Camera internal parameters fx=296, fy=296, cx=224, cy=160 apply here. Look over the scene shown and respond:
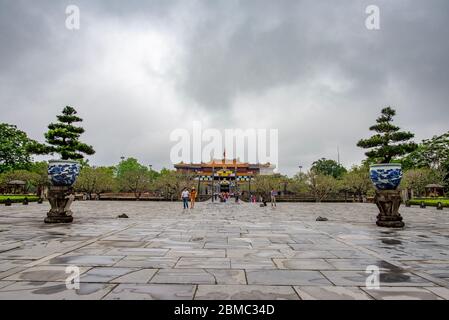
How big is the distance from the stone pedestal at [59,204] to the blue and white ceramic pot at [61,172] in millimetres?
204

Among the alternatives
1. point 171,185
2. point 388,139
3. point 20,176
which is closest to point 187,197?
point 388,139

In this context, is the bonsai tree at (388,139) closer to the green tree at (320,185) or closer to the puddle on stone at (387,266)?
the puddle on stone at (387,266)

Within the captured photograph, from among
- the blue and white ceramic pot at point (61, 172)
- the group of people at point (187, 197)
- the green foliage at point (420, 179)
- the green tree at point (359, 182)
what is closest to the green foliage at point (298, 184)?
the green tree at point (359, 182)

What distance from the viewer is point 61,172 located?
9.97 meters

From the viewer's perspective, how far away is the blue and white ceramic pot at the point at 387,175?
955 cm

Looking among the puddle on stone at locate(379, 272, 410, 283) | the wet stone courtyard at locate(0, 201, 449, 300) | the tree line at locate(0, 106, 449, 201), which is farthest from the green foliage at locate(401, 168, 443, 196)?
the puddle on stone at locate(379, 272, 410, 283)

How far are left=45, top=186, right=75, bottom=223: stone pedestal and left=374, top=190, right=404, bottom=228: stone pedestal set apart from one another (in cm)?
1039

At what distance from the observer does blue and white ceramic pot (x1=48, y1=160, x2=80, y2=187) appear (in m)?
9.96

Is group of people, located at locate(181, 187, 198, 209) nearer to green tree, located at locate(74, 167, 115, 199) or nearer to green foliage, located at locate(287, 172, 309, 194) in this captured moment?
green tree, located at locate(74, 167, 115, 199)

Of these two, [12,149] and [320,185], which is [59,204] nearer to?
[12,149]
